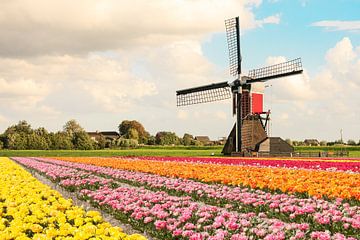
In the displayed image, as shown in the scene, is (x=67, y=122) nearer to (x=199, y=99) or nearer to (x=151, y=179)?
(x=199, y=99)

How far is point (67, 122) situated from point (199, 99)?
309ft

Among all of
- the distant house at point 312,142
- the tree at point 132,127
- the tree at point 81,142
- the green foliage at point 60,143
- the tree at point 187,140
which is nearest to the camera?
the green foliage at point 60,143

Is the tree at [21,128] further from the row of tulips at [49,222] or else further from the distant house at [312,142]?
the row of tulips at [49,222]

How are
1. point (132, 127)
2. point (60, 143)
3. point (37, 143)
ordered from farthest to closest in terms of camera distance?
point (132, 127) → point (60, 143) → point (37, 143)

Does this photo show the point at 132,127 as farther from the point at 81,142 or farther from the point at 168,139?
the point at 81,142

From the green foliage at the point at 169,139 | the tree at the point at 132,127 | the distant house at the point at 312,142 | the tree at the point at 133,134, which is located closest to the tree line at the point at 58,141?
the green foliage at the point at 169,139

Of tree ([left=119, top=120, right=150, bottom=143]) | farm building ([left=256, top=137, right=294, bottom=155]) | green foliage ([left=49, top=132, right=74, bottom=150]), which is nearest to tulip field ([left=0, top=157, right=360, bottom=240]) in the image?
farm building ([left=256, top=137, right=294, bottom=155])

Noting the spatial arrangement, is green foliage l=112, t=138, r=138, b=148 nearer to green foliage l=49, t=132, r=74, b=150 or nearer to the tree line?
the tree line

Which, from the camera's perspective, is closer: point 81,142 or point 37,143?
point 37,143

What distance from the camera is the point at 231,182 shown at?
53.0 ft

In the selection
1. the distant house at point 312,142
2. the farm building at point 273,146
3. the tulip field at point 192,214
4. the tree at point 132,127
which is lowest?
the tulip field at point 192,214

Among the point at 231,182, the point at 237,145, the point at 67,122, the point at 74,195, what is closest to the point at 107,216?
the point at 74,195

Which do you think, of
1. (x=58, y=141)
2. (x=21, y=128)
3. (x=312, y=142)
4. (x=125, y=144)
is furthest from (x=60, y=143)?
(x=312, y=142)

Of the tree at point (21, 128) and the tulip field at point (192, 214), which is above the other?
the tree at point (21, 128)
